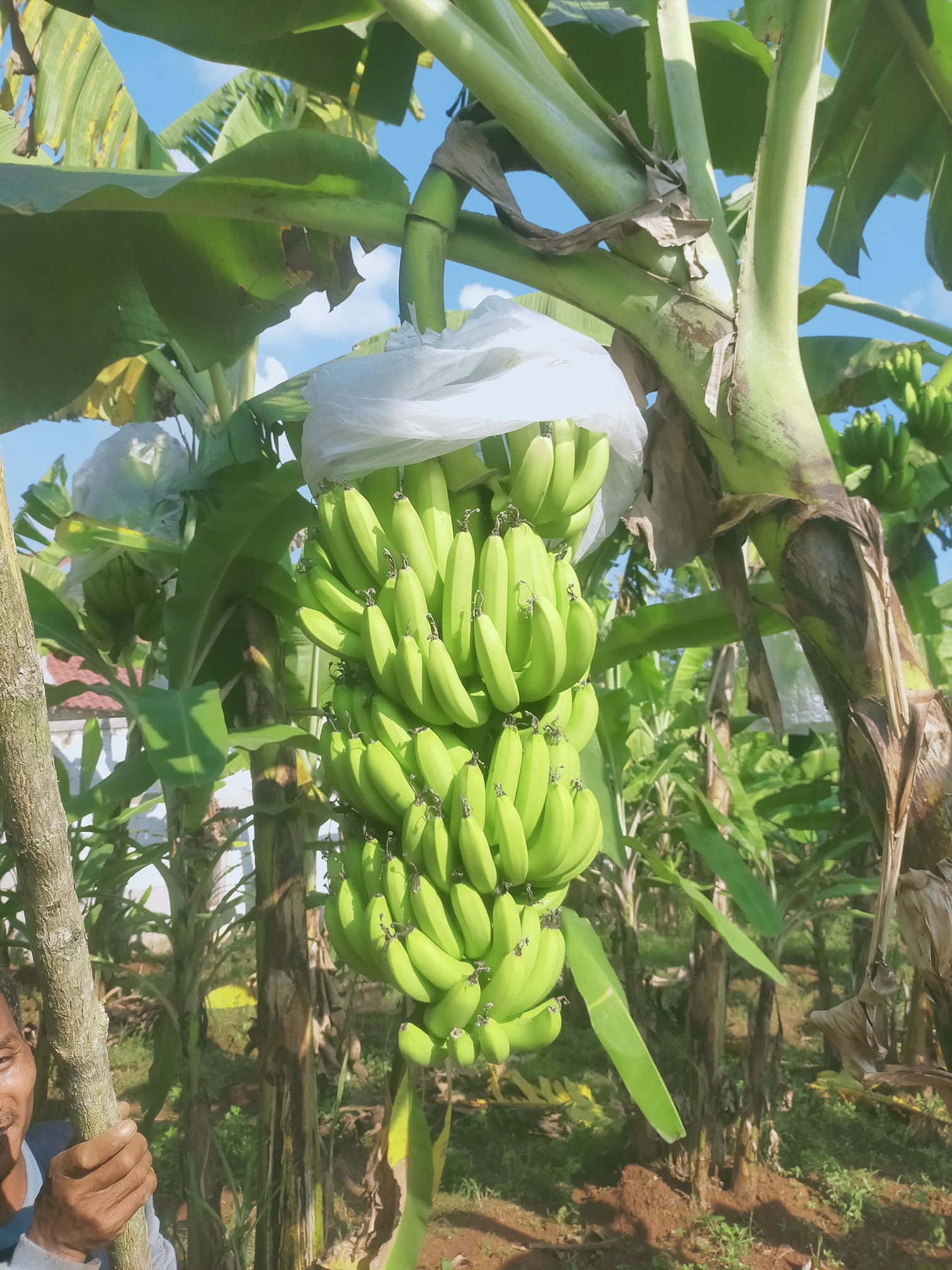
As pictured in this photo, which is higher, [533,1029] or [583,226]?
[583,226]

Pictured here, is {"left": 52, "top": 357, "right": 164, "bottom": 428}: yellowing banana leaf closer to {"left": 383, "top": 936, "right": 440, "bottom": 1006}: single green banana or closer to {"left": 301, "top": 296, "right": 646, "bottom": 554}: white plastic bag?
{"left": 301, "top": 296, "right": 646, "bottom": 554}: white plastic bag

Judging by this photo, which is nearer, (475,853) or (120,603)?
(475,853)

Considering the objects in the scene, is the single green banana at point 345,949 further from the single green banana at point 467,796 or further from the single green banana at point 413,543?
the single green banana at point 413,543

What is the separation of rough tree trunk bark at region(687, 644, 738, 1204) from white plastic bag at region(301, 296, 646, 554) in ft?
7.14

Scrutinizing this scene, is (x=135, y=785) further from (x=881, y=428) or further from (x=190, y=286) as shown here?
Answer: (x=881, y=428)

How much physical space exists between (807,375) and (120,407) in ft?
9.28

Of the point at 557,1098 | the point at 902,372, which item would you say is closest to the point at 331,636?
the point at 902,372

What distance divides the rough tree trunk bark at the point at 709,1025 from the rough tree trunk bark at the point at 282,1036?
1550mm

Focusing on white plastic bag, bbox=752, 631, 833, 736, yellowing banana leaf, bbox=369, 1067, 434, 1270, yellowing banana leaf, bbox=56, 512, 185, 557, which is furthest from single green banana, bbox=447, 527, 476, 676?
white plastic bag, bbox=752, 631, 833, 736

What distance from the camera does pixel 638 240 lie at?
1312mm

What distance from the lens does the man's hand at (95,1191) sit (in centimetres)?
82

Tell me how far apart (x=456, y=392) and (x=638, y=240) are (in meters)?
0.50

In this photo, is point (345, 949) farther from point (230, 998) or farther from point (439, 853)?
point (230, 998)

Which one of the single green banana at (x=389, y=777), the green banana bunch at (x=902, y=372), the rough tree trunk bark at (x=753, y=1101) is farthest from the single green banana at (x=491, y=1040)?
the rough tree trunk bark at (x=753, y=1101)
